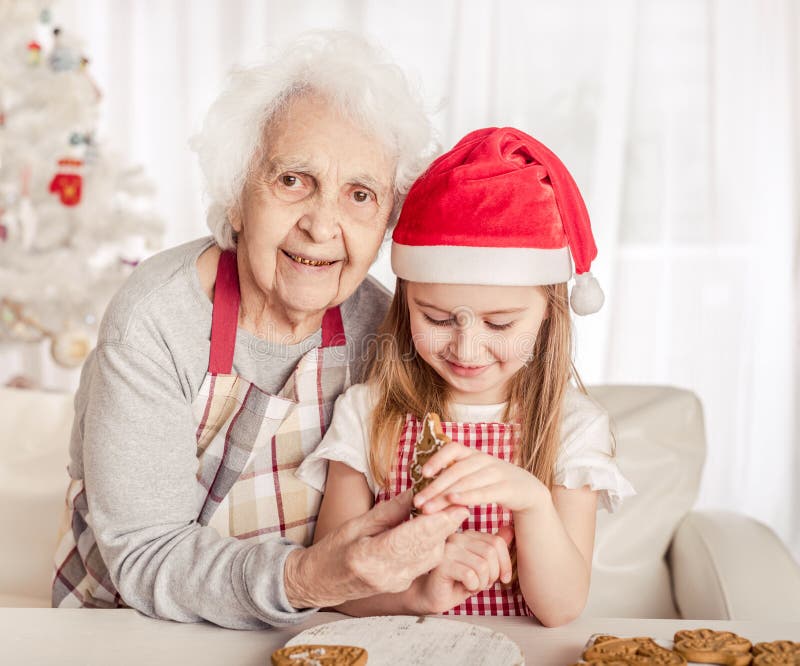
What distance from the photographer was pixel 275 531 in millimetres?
1538

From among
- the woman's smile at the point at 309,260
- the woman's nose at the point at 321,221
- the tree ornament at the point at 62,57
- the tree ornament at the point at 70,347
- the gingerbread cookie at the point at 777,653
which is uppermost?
the tree ornament at the point at 62,57

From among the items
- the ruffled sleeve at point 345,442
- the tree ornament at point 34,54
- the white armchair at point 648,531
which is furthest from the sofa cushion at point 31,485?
the tree ornament at point 34,54

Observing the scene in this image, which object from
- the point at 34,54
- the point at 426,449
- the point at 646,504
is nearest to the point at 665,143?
the point at 646,504

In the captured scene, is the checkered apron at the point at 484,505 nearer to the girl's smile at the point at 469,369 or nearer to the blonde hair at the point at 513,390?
the blonde hair at the point at 513,390

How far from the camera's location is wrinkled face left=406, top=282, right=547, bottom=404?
1.34 meters

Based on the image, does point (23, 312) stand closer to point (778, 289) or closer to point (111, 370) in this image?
point (111, 370)

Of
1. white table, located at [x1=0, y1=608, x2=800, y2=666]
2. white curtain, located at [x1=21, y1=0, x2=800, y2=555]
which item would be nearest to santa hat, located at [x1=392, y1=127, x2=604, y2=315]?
white table, located at [x1=0, y1=608, x2=800, y2=666]

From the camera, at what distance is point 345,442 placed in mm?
1465

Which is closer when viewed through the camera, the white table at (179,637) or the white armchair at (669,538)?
the white table at (179,637)

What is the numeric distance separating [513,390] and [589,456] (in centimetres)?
17

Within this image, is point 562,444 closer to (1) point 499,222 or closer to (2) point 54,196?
(1) point 499,222

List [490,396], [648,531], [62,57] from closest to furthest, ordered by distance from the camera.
A: [490,396] < [648,531] < [62,57]

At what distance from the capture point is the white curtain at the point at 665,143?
3.78m

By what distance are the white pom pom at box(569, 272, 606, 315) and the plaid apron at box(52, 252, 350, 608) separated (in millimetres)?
421
